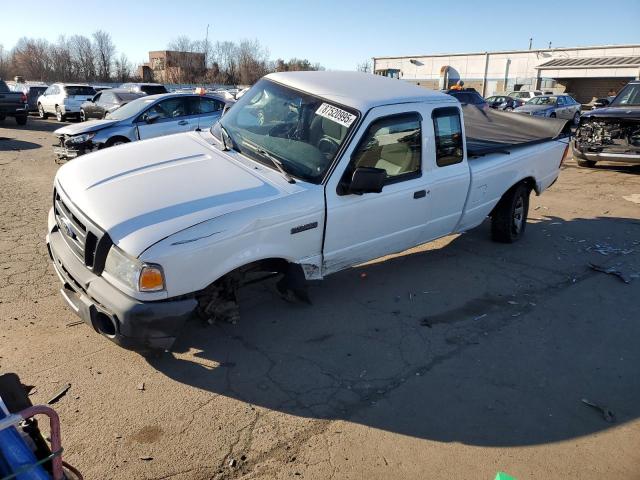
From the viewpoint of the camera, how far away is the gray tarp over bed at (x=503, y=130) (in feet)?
20.0

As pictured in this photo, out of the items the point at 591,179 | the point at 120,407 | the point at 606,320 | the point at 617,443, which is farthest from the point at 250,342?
the point at 591,179

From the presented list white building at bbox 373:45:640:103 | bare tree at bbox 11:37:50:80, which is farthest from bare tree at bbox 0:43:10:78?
white building at bbox 373:45:640:103

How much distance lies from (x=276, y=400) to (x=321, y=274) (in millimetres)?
1249

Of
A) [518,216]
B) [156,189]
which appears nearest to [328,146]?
[156,189]

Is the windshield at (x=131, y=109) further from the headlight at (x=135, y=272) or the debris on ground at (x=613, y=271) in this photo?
the debris on ground at (x=613, y=271)

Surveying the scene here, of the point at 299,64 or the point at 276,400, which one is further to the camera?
the point at 299,64

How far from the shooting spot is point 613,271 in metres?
5.80

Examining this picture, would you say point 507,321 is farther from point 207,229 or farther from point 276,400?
point 207,229

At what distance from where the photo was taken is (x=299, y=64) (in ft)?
207

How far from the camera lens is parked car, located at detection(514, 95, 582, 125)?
23.3m

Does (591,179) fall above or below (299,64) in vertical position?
below

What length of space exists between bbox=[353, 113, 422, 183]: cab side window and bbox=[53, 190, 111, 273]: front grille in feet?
6.65

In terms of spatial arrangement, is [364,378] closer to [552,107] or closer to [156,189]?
[156,189]

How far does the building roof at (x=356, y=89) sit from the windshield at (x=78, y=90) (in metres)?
20.5
